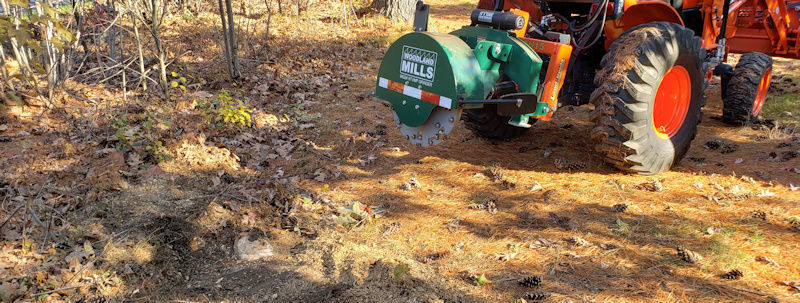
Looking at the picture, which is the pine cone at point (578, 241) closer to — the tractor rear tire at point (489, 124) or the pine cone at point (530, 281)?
the pine cone at point (530, 281)

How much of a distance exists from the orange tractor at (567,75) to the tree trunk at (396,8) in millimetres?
6393

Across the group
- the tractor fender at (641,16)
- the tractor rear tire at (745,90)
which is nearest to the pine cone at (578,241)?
the tractor fender at (641,16)

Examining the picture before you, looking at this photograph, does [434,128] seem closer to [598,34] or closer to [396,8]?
[598,34]

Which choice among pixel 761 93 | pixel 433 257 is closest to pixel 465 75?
pixel 433 257

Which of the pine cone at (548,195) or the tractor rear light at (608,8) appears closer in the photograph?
the pine cone at (548,195)

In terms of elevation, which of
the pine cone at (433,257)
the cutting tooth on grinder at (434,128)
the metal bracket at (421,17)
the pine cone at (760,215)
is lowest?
the pine cone at (433,257)

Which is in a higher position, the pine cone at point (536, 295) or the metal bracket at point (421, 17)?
the metal bracket at point (421, 17)

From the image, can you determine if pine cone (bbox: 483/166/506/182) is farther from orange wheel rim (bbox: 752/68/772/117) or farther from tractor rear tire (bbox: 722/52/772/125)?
orange wheel rim (bbox: 752/68/772/117)

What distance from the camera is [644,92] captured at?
452 centimetres

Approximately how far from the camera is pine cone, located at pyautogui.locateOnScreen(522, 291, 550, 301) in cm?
328

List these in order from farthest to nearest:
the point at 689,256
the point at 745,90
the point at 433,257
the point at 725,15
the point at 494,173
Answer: the point at 745,90 < the point at 725,15 < the point at 494,173 < the point at 433,257 < the point at 689,256

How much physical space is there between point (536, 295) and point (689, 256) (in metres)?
1.18

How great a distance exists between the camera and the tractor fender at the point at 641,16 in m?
5.18

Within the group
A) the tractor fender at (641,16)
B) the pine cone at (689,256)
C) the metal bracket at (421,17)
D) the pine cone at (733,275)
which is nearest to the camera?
the pine cone at (733,275)
